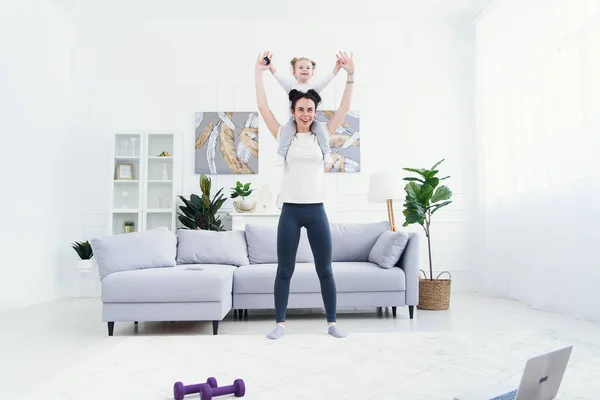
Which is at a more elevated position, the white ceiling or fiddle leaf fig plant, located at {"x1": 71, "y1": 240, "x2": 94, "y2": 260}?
the white ceiling

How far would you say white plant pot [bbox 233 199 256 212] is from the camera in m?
5.00

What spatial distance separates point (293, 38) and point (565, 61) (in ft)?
10.1

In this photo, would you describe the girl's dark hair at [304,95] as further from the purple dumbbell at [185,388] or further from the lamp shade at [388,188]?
the lamp shade at [388,188]

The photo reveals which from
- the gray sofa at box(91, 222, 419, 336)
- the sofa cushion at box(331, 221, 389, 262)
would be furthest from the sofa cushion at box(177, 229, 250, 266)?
the sofa cushion at box(331, 221, 389, 262)

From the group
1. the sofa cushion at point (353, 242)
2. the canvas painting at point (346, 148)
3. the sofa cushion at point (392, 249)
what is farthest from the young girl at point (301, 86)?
the canvas painting at point (346, 148)

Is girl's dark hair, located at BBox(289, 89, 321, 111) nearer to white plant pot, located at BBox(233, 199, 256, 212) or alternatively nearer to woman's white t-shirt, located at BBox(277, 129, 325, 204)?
woman's white t-shirt, located at BBox(277, 129, 325, 204)

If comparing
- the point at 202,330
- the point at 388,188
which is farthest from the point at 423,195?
the point at 202,330

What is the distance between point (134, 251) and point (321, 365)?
1947 millimetres

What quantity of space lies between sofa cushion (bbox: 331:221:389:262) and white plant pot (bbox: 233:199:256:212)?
113 centimetres

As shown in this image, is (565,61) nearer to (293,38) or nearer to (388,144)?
(388,144)

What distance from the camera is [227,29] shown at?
18.6ft

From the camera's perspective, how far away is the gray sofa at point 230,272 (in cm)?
308

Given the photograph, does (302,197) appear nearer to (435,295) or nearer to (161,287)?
(161,287)

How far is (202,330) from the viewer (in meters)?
3.26
